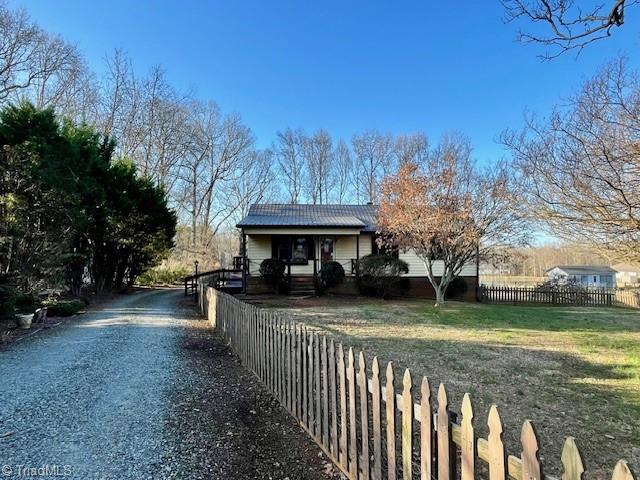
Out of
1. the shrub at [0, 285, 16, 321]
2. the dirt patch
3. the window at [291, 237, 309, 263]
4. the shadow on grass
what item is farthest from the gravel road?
the window at [291, 237, 309, 263]

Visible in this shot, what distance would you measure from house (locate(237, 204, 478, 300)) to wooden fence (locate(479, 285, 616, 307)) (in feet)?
4.40

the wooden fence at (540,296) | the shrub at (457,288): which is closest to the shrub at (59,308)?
the shrub at (457,288)

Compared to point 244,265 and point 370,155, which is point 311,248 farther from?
point 370,155

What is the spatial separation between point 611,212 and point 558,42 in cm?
272

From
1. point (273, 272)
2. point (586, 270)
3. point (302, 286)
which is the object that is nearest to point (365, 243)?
point (302, 286)

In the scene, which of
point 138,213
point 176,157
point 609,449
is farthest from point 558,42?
point 176,157

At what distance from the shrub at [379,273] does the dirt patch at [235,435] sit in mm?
12045

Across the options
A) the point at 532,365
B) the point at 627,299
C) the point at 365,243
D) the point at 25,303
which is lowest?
the point at 627,299

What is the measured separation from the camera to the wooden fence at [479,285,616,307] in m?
20.1

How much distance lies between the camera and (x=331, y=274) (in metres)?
17.5

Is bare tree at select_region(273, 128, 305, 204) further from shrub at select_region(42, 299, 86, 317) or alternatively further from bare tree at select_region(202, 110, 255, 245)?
shrub at select_region(42, 299, 86, 317)

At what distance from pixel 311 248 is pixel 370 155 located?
72.6 ft

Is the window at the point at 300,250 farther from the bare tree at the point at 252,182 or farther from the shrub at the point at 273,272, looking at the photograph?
the bare tree at the point at 252,182

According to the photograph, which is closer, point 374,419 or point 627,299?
point 374,419
